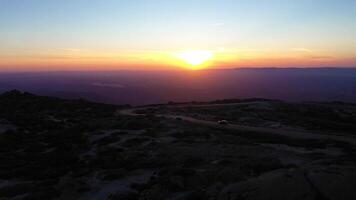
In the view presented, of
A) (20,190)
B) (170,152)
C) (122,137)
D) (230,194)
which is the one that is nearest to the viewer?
(230,194)

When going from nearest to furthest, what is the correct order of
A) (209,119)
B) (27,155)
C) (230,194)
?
(230,194) → (27,155) → (209,119)

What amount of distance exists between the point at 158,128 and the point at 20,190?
18972 millimetres

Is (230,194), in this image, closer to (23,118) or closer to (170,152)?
(170,152)

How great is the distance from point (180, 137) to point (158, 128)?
17.0 ft

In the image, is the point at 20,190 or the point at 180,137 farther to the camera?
the point at 180,137

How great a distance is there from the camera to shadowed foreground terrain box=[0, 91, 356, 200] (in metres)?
19.0

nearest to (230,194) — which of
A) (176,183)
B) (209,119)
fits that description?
(176,183)

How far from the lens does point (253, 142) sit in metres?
A: 33.6

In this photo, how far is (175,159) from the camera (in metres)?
27.1

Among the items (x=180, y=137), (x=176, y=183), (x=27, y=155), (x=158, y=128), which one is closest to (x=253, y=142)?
(x=180, y=137)

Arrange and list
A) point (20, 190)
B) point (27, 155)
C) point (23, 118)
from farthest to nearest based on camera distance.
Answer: point (23, 118) → point (27, 155) → point (20, 190)

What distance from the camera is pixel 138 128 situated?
40969 millimetres

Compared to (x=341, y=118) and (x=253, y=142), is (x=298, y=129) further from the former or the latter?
(x=341, y=118)

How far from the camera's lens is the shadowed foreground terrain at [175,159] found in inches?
746
